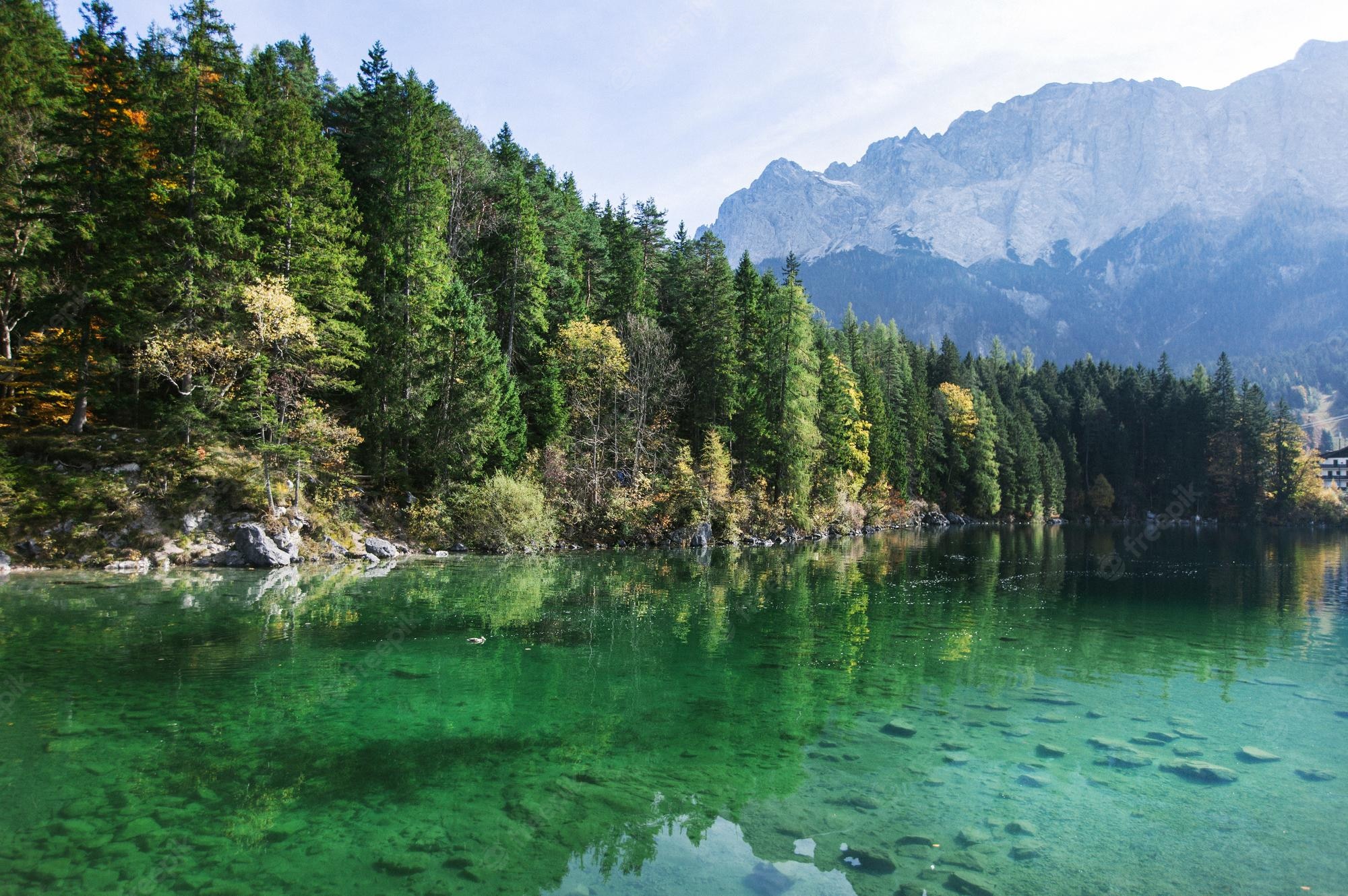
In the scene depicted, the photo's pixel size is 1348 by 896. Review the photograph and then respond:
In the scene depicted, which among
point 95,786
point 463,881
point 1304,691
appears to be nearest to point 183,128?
point 95,786

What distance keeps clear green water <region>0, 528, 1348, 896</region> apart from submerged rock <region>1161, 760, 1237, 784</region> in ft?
0.63

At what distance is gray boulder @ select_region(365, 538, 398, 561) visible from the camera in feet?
114

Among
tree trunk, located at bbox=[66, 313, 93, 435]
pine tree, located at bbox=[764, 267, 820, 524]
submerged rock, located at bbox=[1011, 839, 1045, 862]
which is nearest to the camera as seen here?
submerged rock, located at bbox=[1011, 839, 1045, 862]

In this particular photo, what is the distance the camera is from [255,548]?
30047mm

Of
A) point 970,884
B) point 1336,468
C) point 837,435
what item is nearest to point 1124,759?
point 970,884

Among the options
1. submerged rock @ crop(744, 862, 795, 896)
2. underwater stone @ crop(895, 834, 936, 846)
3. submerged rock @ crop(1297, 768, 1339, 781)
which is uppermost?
submerged rock @ crop(1297, 768, 1339, 781)

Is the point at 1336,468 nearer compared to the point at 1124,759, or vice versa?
the point at 1124,759

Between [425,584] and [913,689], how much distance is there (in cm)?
1912

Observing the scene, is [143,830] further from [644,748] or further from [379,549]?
[379,549]

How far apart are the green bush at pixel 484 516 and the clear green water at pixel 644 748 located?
15.9m

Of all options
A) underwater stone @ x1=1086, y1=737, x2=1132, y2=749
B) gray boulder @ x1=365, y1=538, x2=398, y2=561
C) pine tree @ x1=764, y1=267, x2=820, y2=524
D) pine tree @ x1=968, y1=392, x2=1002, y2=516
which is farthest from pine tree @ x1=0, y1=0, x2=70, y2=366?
pine tree @ x1=968, y1=392, x2=1002, y2=516

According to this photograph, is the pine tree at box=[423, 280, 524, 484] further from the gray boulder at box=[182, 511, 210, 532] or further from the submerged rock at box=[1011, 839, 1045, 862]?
the submerged rock at box=[1011, 839, 1045, 862]

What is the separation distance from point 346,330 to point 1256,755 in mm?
37860

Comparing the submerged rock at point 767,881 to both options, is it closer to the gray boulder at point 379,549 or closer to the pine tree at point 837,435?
the gray boulder at point 379,549
